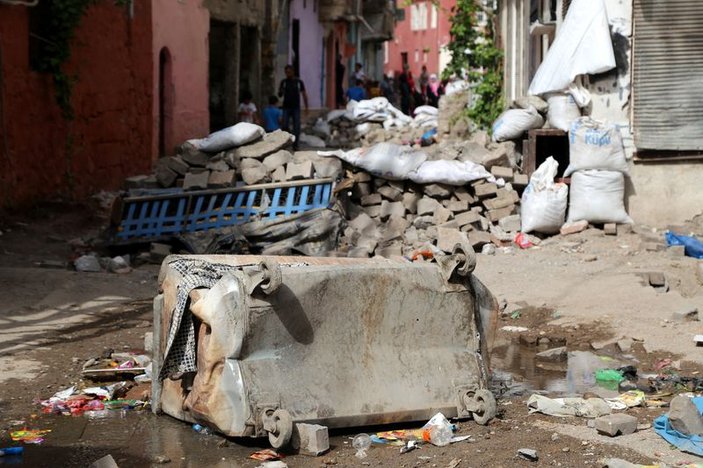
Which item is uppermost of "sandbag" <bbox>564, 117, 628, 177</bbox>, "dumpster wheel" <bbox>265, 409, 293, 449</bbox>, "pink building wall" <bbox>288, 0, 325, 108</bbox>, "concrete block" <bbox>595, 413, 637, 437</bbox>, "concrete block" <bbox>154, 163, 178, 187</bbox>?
"pink building wall" <bbox>288, 0, 325, 108</bbox>

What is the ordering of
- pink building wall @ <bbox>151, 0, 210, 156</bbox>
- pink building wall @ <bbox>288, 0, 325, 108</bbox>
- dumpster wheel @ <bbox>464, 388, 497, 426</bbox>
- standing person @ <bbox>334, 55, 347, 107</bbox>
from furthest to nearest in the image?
standing person @ <bbox>334, 55, 347, 107</bbox> < pink building wall @ <bbox>288, 0, 325, 108</bbox> < pink building wall @ <bbox>151, 0, 210, 156</bbox> < dumpster wheel @ <bbox>464, 388, 497, 426</bbox>

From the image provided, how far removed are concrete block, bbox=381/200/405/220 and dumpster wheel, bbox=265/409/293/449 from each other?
7.96m

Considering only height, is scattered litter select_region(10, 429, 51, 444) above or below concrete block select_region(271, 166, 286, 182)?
below

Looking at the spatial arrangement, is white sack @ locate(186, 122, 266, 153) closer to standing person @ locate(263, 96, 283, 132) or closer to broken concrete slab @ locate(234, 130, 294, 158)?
broken concrete slab @ locate(234, 130, 294, 158)

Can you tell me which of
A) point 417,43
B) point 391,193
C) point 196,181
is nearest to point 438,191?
point 391,193

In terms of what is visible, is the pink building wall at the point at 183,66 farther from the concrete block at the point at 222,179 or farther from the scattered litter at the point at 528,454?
the scattered litter at the point at 528,454

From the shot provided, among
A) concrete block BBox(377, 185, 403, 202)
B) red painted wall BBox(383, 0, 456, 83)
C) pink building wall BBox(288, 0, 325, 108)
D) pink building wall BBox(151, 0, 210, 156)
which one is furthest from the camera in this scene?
red painted wall BBox(383, 0, 456, 83)

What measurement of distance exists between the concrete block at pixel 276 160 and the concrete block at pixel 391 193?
121 cm

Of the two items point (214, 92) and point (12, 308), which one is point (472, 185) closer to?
point (12, 308)

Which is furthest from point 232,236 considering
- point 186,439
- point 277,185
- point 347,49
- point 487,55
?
point 347,49

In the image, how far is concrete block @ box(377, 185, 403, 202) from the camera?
13.5 metres

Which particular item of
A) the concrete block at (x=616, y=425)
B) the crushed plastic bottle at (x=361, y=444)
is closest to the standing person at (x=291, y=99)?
the crushed plastic bottle at (x=361, y=444)

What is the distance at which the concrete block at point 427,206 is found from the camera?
1318 cm

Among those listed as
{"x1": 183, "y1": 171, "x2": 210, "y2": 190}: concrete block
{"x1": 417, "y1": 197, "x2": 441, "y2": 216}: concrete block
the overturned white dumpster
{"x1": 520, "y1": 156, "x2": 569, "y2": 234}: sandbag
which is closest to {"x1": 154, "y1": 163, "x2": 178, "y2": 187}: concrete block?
{"x1": 183, "y1": 171, "x2": 210, "y2": 190}: concrete block
